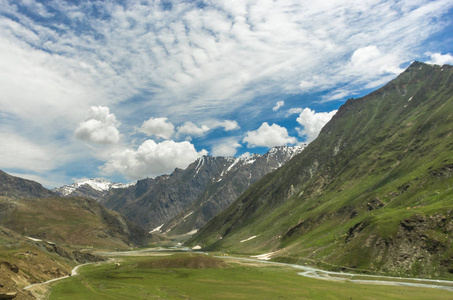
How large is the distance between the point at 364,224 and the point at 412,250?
1165 inches

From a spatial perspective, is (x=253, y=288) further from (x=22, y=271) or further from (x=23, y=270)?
(x=23, y=270)

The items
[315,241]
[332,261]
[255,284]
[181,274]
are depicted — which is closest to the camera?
[255,284]

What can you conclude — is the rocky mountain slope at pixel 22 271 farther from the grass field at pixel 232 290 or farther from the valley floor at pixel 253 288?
the grass field at pixel 232 290

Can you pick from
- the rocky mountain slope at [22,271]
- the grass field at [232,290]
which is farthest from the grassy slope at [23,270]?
the grass field at [232,290]

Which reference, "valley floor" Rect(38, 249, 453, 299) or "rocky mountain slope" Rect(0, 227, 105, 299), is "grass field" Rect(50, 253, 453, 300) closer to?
"valley floor" Rect(38, 249, 453, 299)

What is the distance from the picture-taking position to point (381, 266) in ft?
330

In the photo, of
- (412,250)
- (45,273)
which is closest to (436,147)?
(412,250)

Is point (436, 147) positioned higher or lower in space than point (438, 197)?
higher

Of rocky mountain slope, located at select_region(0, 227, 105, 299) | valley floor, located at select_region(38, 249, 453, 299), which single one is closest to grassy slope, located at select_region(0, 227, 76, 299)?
rocky mountain slope, located at select_region(0, 227, 105, 299)

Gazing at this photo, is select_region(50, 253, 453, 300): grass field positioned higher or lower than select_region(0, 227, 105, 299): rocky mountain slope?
lower

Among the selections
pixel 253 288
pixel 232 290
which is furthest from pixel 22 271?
pixel 253 288

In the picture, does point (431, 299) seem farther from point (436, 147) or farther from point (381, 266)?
point (436, 147)

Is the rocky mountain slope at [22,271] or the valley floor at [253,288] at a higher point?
the rocky mountain slope at [22,271]

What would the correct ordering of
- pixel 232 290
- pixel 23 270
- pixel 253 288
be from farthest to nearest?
1. pixel 23 270
2. pixel 253 288
3. pixel 232 290
